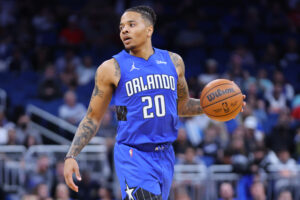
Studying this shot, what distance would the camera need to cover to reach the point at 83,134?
16.4 feet

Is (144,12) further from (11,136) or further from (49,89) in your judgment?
(49,89)

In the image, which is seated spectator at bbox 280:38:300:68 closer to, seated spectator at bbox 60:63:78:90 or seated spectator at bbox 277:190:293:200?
seated spectator at bbox 60:63:78:90

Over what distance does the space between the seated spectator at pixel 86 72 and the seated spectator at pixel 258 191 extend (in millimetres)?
4866

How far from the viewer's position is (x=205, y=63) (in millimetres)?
14562

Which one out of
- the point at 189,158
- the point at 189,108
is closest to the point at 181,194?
the point at 189,158

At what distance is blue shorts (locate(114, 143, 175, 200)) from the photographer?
4.83 meters

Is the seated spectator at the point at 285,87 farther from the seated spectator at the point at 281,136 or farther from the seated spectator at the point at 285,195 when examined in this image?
the seated spectator at the point at 285,195

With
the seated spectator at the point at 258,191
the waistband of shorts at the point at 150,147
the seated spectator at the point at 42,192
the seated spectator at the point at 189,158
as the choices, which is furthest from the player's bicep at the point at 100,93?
the seated spectator at the point at 258,191

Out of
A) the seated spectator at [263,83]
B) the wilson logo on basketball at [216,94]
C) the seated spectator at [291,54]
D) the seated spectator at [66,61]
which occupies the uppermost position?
the seated spectator at [291,54]

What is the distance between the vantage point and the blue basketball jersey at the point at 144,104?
497 cm

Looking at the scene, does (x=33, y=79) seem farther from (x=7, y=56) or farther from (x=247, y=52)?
(x=247, y=52)

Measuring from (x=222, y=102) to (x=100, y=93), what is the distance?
1.20 meters

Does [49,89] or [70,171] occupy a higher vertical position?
[49,89]

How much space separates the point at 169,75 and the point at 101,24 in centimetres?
1048
